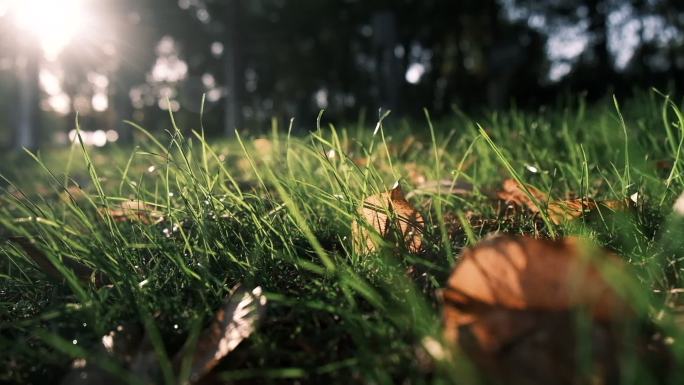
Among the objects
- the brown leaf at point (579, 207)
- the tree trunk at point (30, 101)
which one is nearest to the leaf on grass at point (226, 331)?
the brown leaf at point (579, 207)

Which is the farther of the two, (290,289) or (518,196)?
(518,196)

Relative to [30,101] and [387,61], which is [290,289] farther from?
[30,101]

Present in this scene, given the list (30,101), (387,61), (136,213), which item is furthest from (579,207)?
(30,101)

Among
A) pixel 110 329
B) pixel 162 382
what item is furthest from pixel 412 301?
pixel 110 329

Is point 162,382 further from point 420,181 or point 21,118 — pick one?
point 21,118

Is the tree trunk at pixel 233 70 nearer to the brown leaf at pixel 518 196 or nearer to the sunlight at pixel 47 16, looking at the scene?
the sunlight at pixel 47 16

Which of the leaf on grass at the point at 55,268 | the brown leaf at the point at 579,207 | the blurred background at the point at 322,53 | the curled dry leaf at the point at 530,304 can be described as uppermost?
the curled dry leaf at the point at 530,304

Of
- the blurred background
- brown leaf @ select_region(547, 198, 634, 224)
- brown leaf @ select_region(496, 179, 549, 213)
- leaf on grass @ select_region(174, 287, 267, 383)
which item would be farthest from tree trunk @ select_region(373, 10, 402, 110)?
leaf on grass @ select_region(174, 287, 267, 383)
